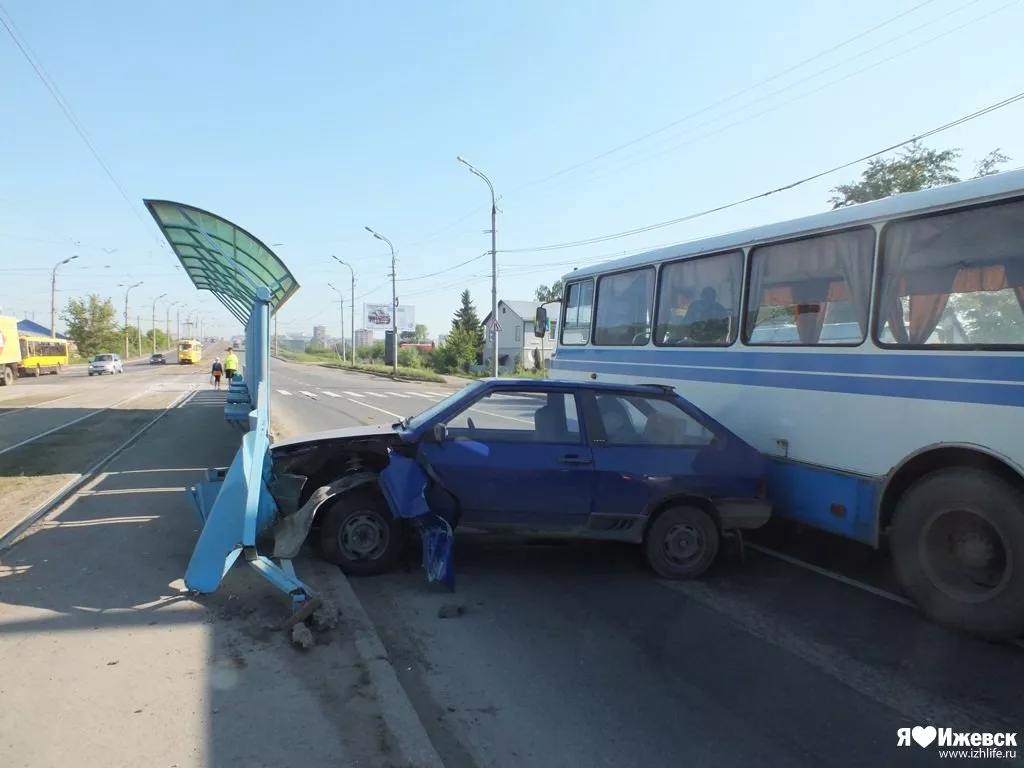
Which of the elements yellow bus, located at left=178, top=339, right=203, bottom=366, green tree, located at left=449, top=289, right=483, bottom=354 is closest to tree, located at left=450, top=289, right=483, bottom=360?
green tree, located at left=449, top=289, right=483, bottom=354

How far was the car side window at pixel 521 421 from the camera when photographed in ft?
19.0

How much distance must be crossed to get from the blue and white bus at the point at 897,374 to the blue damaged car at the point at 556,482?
2.32ft

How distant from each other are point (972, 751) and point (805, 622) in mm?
1610

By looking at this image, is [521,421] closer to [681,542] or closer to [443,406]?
[443,406]

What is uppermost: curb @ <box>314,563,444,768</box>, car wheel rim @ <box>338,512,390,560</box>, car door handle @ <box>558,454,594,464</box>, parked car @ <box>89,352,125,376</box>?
car door handle @ <box>558,454,594,464</box>

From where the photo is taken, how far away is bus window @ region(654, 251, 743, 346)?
698 centimetres

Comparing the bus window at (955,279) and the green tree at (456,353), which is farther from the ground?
the bus window at (955,279)

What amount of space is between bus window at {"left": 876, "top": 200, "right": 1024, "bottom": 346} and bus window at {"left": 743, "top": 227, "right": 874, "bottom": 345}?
A: 0.21m

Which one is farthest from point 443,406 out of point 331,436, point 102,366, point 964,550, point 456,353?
point 456,353

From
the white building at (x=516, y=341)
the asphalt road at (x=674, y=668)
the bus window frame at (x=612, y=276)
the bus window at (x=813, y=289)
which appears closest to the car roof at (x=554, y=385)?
the bus window at (x=813, y=289)

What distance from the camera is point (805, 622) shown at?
4.94 meters

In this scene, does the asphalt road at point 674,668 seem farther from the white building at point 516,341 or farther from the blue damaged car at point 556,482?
the white building at point 516,341

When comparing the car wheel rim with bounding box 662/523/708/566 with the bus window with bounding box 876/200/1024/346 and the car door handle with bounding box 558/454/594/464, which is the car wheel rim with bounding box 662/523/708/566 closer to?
the car door handle with bounding box 558/454/594/464

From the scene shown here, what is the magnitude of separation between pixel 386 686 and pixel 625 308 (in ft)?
19.9
